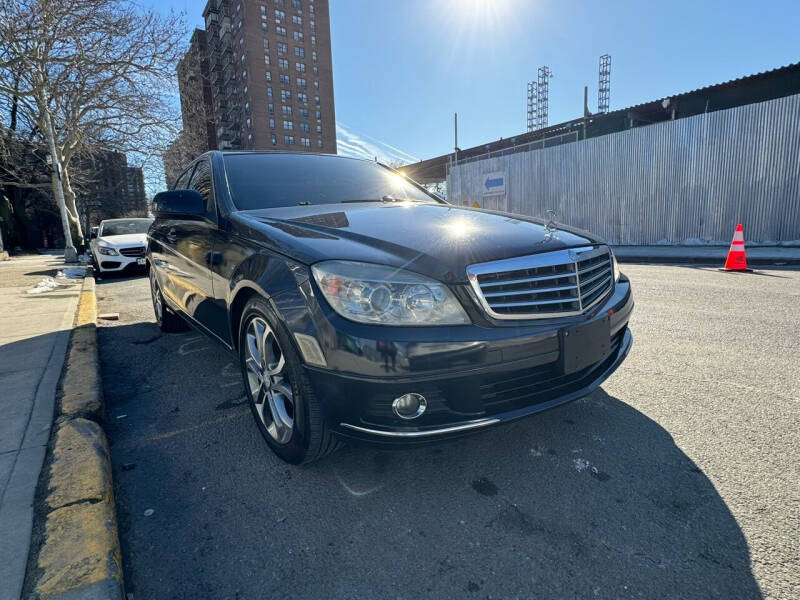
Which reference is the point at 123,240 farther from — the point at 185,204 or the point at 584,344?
the point at 584,344

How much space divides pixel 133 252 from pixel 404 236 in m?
9.99

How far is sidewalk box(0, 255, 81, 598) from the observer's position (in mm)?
1534

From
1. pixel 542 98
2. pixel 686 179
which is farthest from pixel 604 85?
pixel 686 179

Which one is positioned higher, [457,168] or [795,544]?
[457,168]

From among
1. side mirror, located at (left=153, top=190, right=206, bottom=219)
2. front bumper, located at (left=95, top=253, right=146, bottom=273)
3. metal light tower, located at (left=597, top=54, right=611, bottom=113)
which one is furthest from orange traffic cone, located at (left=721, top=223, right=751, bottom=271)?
metal light tower, located at (left=597, top=54, right=611, bottom=113)

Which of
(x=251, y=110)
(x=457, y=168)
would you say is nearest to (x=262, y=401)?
(x=457, y=168)

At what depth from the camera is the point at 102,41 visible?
619 inches

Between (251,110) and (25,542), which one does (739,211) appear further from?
(251,110)

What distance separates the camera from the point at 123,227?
11148mm

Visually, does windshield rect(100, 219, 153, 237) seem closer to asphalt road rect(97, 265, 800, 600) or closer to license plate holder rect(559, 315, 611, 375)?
asphalt road rect(97, 265, 800, 600)

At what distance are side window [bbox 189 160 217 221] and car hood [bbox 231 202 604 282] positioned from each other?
13.8 inches

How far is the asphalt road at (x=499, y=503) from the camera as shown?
1441mm

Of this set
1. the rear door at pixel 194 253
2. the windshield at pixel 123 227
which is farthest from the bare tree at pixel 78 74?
the rear door at pixel 194 253

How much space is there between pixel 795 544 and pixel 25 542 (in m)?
2.63
